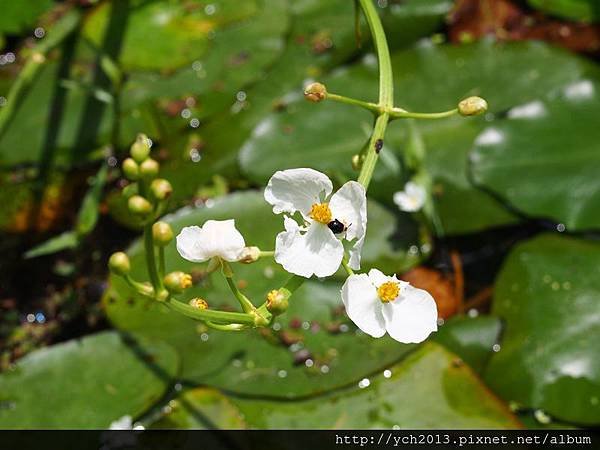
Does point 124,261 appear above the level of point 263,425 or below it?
above

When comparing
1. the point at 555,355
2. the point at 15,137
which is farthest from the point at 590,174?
the point at 15,137

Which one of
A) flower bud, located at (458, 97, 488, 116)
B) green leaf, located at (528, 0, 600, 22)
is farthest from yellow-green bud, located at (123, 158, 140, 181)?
green leaf, located at (528, 0, 600, 22)

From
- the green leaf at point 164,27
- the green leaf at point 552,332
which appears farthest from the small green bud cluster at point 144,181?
the green leaf at point 164,27

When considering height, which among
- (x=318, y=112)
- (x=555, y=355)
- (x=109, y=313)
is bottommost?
(x=555, y=355)

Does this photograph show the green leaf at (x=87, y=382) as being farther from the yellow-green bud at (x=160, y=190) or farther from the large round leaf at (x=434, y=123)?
the yellow-green bud at (x=160, y=190)

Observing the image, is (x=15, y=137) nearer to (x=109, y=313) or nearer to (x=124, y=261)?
(x=109, y=313)

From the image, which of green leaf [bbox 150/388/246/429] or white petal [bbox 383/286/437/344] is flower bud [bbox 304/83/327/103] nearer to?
white petal [bbox 383/286/437/344]
